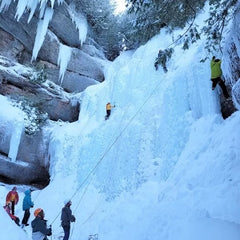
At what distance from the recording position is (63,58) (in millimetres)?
20109

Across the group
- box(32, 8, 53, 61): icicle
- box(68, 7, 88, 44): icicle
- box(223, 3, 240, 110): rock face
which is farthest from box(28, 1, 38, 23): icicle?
box(223, 3, 240, 110): rock face

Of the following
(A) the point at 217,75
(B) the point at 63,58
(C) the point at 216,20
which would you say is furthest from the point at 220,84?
(B) the point at 63,58

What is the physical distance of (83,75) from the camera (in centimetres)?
2073

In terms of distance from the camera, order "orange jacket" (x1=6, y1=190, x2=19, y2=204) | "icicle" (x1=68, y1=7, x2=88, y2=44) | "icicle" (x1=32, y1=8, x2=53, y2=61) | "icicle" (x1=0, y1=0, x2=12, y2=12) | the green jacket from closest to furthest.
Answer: the green jacket < "orange jacket" (x1=6, y1=190, x2=19, y2=204) < "icicle" (x1=0, y1=0, x2=12, y2=12) < "icicle" (x1=32, y1=8, x2=53, y2=61) < "icicle" (x1=68, y1=7, x2=88, y2=44)

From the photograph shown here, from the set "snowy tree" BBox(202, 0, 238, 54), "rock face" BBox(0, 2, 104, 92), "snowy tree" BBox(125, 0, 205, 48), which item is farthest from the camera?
"rock face" BBox(0, 2, 104, 92)

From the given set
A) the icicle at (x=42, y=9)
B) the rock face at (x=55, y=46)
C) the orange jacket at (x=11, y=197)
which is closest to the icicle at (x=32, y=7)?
the icicle at (x=42, y=9)

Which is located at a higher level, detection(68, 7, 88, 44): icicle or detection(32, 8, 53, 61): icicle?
detection(68, 7, 88, 44): icicle

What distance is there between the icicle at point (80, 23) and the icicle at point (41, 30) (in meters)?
1.74

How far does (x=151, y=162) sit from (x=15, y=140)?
8012 millimetres

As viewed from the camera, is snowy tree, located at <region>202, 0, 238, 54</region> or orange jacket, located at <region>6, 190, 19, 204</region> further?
orange jacket, located at <region>6, 190, 19, 204</region>

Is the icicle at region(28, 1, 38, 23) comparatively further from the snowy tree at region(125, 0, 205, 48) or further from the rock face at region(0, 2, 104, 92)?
the snowy tree at region(125, 0, 205, 48)

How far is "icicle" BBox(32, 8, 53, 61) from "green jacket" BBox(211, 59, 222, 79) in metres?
13.8

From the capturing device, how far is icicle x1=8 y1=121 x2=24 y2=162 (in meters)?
14.2

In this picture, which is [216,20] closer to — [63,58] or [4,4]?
[63,58]
